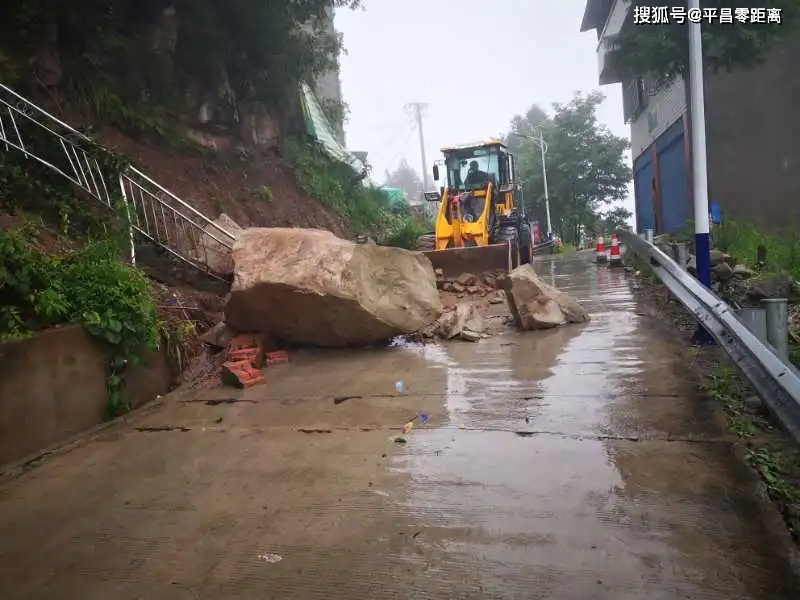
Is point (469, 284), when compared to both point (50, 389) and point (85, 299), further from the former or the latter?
point (50, 389)

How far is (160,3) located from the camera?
11.2 meters

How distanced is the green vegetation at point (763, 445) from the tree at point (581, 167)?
112 ft

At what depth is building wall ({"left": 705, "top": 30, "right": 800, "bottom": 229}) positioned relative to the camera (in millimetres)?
13367

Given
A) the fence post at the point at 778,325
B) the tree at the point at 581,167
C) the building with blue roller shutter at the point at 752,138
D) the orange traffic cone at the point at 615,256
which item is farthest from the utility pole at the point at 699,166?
the tree at the point at 581,167

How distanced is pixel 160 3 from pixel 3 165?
20.3ft

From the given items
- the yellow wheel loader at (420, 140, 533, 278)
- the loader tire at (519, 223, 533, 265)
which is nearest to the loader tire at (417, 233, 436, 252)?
the yellow wheel loader at (420, 140, 533, 278)

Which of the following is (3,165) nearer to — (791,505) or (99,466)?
(99,466)

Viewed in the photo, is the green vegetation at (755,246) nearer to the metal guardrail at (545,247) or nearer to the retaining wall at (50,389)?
the retaining wall at (50,389)

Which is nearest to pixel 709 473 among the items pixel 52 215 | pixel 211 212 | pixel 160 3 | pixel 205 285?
pixel 205 285

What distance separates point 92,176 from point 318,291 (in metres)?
3.36

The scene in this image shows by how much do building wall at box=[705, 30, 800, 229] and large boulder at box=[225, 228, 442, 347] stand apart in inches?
425

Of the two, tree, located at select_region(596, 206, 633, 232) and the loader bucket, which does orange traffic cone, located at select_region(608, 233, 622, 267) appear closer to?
the loader bucket

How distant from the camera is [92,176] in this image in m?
7.05

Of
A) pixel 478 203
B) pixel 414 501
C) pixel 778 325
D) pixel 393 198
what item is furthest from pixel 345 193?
pixel 414 501
